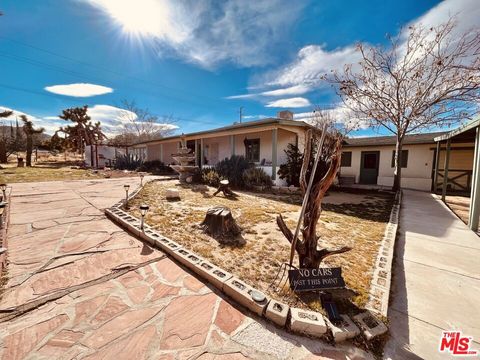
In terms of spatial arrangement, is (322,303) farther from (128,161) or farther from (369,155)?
(128,161)

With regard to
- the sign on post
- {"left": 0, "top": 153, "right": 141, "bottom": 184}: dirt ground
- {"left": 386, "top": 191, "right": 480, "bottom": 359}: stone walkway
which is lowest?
{"left": 386, "top": 191, "right": 480, "bottom": 359}: stone walkway

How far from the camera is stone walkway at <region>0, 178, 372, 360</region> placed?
1528 millimetres

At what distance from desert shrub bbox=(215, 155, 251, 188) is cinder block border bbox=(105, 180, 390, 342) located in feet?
Answer: 20.8

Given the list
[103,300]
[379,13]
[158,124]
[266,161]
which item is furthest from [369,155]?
[158,124]

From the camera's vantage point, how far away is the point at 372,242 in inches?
151

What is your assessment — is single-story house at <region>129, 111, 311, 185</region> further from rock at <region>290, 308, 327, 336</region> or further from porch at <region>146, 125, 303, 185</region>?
rock at <region>290, 308, 327, 336</region>

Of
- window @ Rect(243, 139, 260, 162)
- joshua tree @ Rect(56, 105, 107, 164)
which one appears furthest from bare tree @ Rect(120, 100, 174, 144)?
window @ Rect(243, 139, 260, 162)

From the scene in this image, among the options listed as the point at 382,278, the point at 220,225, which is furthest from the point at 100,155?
the point at 382,278

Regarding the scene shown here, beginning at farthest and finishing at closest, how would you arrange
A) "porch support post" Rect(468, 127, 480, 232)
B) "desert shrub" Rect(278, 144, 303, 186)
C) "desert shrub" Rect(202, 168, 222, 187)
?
"desert shrub" Rect(202, 168, 222, 187), "desert shrub" Rect(278, 144, 303, 186), "porch support post" Rect(468, 127, 480, 232)

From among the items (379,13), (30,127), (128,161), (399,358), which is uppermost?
(379,13)

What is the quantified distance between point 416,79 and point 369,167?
574 cm

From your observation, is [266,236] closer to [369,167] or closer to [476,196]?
[476,196]

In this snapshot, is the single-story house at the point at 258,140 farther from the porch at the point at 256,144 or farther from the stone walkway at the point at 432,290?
the stone walkway at the point at 432,290

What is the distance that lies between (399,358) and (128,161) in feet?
69.4
